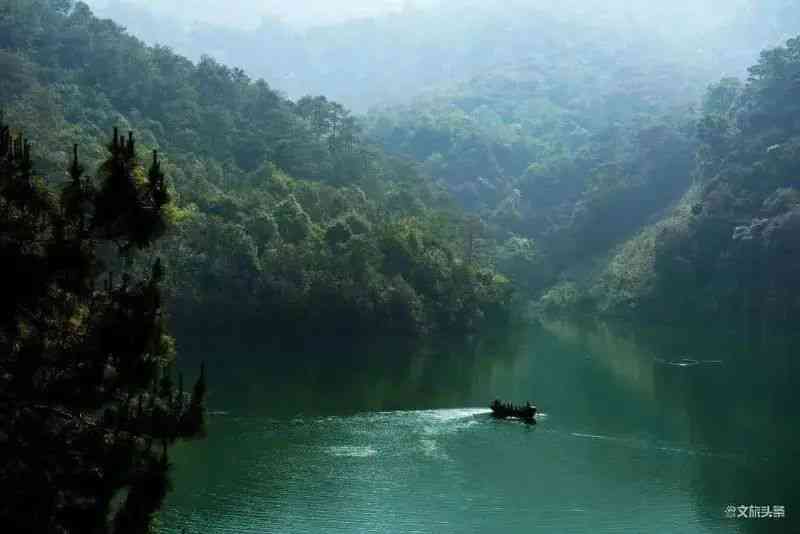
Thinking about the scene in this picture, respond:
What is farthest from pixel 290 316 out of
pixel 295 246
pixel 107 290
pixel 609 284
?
pixel 107 290

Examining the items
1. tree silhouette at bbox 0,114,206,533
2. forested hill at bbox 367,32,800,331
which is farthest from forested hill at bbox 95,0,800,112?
tree silhouette at bbox 0,114,206,533

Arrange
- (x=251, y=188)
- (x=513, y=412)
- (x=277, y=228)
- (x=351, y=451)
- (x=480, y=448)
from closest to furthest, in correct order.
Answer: (x=351, y=451) < (x=480, y=448) < (x=513, y=412) < (x=277, y=228) < (x=251, y=188)

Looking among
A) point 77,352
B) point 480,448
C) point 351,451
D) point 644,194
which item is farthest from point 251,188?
Result: point 77,352

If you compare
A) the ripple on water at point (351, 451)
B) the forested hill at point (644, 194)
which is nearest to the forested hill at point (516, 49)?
the forested hill at point (644, 194)

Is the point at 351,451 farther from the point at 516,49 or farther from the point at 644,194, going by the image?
the point at 516,49

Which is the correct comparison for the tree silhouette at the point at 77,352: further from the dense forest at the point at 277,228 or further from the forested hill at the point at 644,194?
the forested hill at the point at 644,194

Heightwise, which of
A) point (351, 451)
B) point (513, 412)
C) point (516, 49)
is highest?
point (516, 49)
